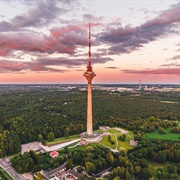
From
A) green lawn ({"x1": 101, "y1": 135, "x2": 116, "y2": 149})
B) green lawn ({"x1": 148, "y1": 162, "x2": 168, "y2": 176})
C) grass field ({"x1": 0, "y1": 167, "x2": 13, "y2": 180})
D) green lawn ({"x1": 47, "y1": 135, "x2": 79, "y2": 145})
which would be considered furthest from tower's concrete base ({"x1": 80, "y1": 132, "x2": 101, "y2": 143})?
grass field ({"x1": 0, "y1": 167, "x2": 13, "y2": 180})

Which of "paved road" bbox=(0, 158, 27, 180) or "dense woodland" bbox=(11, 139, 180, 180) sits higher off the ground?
"dense woodland" bbox=(11, 139, 180, 180)

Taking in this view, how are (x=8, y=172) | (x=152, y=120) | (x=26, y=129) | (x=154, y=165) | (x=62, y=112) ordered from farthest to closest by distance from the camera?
(x=62, y=112) < (x=152, y=120) < (x=26, y=129) < (x=154, y=165) < (x=8, y=172)

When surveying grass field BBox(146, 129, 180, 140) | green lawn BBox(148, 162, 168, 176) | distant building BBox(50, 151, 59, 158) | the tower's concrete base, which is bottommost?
green lawn BBox(148, 162, 168, 176)

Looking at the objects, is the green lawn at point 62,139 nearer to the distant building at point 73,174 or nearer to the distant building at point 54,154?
the distant building at point 54,154

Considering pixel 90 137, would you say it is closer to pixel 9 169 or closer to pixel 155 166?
pixel 155 166

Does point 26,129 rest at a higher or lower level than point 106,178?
higher

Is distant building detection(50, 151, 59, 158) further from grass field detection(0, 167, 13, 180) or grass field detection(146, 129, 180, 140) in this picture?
grass field detection(146, 129, 180, 140)

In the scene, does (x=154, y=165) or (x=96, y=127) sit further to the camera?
(x=96, y=127)

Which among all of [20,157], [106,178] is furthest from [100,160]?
[20,157]

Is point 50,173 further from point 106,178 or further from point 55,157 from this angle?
point 106,178
